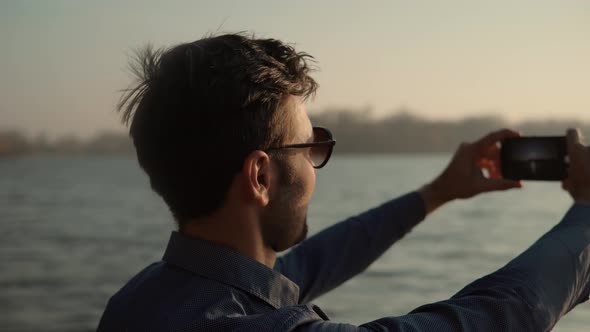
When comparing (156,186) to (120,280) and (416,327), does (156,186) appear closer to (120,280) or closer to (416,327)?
(416,327)

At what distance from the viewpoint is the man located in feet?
4.97

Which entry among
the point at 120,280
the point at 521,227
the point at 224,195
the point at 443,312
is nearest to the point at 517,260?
the point at 443,312

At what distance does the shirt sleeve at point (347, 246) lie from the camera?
2.31m

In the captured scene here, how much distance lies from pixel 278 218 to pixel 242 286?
184 mm

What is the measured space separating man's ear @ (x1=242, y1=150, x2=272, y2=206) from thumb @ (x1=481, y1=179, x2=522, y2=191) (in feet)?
2.73

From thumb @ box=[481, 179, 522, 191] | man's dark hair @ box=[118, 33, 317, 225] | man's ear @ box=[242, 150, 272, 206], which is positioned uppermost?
man's dark hair @ box=[118, 33, 317, 225]

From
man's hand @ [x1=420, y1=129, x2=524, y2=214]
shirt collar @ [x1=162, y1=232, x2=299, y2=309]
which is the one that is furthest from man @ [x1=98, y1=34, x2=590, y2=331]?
man's hand @ [x1=420, y1=129, x2=524, y2=214]

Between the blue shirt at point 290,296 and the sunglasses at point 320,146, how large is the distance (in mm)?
295

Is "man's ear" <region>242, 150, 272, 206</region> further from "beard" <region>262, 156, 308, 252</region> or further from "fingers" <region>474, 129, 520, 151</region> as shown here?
"fingers" <region>474, 129, 520, 151</region>

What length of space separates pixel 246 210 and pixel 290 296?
0.21 m

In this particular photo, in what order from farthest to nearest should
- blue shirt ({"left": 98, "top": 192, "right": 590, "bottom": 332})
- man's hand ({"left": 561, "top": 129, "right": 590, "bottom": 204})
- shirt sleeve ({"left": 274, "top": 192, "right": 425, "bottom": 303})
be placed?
shirt sleeve ({"left": 274, "top": 192, "right": 425, "bottom": 303})
man's hand ({"left": 561, "top": 129, "right": 590, "bottom": 204})
blue shirt ({"left": 98, "top": 192, "right": 590, "bottom": 332})

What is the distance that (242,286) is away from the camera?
1.61 metres

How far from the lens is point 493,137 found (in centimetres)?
228

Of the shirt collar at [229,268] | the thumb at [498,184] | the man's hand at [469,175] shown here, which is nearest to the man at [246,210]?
the shirt collar at [229,268]
